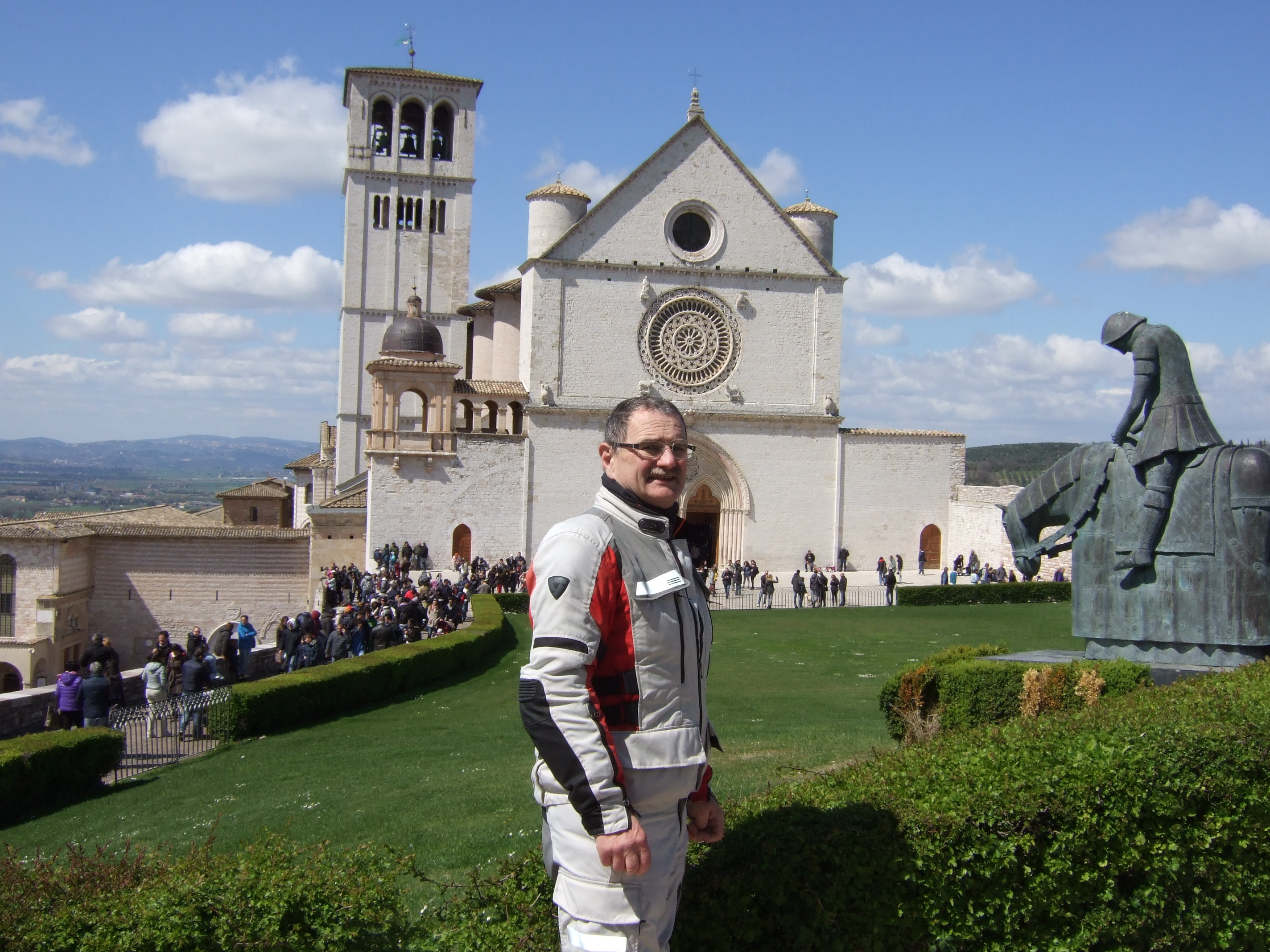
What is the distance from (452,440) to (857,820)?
1225 inches

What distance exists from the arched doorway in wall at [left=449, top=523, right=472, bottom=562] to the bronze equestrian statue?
86.2 feet

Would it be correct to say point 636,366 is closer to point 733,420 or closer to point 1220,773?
point 733,420

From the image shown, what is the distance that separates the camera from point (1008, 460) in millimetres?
116062

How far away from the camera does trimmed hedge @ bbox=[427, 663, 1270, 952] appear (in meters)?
4.30

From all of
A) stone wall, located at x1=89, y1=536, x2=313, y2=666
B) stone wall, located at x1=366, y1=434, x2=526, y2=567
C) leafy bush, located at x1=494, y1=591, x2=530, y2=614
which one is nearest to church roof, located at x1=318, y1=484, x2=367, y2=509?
stone wall, located at x1=366, y1=434, x2=526, y2=567

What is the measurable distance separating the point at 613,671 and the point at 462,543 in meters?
31.7

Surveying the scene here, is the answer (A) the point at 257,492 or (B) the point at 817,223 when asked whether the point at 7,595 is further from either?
(B) the point at 817,223

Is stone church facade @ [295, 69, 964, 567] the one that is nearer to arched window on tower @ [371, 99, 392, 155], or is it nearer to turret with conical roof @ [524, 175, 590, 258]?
turret with conical roof @ [524, 175, 590, 258]

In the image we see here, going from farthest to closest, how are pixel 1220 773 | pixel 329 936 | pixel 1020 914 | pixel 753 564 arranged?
pixel 753 564, pixel 1220 773, pixel 1020 914, pixel 329 936

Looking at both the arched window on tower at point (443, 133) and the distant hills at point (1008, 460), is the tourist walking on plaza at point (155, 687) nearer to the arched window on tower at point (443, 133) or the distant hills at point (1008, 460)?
the arched window on tower at point (443, 133)

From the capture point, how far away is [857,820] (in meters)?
4.64

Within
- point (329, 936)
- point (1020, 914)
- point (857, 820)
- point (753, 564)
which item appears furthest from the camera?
point (753, 564)

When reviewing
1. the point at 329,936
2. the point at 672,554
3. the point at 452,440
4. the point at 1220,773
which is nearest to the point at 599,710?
the point at 672,554

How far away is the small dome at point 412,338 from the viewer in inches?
1460
